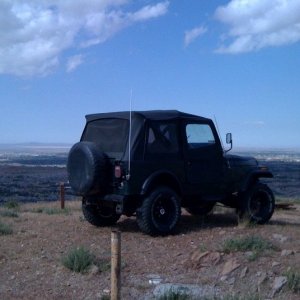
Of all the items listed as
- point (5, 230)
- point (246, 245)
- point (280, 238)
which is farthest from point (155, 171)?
point (5, 230)

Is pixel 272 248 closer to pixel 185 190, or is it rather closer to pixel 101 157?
pixel 185 190

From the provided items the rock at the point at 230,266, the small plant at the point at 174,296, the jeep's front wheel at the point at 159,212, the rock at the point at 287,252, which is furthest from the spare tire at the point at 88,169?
the small plant at the point at 174,296

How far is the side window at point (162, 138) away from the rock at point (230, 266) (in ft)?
9.34

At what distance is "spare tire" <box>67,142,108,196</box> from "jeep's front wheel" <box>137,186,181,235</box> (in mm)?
839

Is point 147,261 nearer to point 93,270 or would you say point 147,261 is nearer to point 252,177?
point 93,270

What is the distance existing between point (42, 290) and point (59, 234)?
138 inches

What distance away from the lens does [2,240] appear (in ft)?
37.0

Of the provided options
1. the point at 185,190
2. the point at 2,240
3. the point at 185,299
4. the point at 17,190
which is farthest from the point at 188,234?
the point at 17,190

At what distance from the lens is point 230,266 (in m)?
9.12

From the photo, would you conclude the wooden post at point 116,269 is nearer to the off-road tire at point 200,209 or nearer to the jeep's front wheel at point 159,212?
the jeep's front wheel at point 159,212

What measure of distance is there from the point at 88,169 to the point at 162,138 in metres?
1.57

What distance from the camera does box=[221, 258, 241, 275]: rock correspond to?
354 inches

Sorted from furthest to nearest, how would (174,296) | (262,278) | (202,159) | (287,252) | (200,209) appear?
(200,209) < (202,159) < (287,252) < (262,278) < (174,296)

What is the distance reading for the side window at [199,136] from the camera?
12.0 meters
